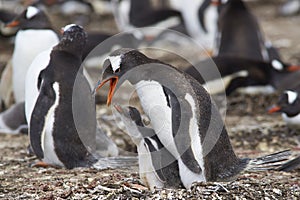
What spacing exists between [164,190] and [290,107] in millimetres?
3266

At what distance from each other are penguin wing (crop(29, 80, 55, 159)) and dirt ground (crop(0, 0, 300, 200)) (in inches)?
9.0

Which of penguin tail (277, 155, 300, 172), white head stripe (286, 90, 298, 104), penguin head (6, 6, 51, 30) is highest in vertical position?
penguin head (6, 6, 51, 30)

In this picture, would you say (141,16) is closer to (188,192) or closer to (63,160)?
(63,160)

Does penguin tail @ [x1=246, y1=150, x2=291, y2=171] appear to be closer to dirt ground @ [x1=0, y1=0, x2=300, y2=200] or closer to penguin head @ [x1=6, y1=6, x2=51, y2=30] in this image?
dirt ground @ [x1=0, y1=0, x2=300, y2=200]

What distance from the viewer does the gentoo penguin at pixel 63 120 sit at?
581 centimetres

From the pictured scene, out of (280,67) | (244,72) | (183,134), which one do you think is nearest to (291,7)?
(280,67)

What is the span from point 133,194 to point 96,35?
5.95 m

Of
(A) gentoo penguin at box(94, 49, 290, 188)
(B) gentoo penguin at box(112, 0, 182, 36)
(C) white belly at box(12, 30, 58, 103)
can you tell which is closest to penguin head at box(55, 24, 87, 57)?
(A) gentoo penguin at box(94, 49, 290, 188)

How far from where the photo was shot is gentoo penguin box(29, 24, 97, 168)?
5809mm

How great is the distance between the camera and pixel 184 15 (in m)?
13.1

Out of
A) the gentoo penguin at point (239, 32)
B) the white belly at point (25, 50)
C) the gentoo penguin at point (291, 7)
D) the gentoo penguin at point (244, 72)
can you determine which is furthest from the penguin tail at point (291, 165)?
the gentoo penguin at point (291, 7)

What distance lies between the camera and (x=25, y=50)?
816 centimetres

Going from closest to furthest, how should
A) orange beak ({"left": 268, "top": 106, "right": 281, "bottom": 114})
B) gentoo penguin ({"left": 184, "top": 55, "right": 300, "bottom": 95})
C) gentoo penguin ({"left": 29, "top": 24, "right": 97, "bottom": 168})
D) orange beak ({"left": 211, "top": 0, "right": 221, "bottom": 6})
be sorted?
gentoo penguin ({"left": 29, "top": 24, "right": 97, "bottom": 168}) < orange beak ({"left": 268, "top": 106, "right": 281, "bottom": 114}) < gentoo penguin ({"left": 184, "top": 55, "right": 300, "bottom": 95}) < orange beak ({"left": 211, "top": 0, "right": 221, "bottom": 6})

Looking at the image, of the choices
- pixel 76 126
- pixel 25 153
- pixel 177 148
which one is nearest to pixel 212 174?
pixel 177 148
